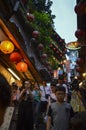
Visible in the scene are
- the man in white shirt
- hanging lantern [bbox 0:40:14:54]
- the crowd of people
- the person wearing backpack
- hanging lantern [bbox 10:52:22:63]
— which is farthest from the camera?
hanging lantern [bbox 10:52:22:63]

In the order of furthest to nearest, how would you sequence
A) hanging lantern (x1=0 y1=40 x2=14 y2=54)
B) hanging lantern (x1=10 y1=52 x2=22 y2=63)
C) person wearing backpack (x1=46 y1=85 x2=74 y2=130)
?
hanging lantern (x1=10 y1=52 x2=22 y2=63)
hanging lantern (x1=0 y1=40 x2=14 y2=54)
person wearing backpack (x1=46 y1=85 x2=74 y2=130)

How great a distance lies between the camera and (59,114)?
7.43 meters

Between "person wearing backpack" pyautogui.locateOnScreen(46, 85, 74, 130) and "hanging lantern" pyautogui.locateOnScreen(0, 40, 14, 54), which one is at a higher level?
"hanging lantern" pyautogui.locateOnScreen(0, 40, 14, 54)

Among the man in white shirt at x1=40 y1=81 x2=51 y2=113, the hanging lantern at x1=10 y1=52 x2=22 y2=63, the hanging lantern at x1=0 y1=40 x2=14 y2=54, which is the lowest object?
the man in white shirt at x1=40 y1=81 x2=51 y2=113

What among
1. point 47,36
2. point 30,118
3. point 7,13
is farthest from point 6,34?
point 47,36

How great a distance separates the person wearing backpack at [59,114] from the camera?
24.3 ft

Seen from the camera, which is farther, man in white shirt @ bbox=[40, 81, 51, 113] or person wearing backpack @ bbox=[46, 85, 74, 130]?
man in white shirt @ bbox=[40, 81, 51, 113]

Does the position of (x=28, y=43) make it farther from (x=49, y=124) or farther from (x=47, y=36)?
(x=49, y=124)

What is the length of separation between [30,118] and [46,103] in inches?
170

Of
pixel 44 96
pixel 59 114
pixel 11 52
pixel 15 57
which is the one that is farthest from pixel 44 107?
pixel 59 114

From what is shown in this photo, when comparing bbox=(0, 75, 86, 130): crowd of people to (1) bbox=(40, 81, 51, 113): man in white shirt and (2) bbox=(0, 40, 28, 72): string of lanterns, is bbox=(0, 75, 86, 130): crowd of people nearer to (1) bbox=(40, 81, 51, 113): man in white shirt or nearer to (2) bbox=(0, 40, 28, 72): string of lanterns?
(1) bbox=(40, 81, 51, 113): man in white shirt

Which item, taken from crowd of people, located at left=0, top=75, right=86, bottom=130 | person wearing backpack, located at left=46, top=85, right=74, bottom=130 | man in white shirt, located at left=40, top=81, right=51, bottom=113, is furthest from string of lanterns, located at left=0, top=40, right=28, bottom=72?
person wearing backpack, located at left=46, top=85, right=74, bottom=130

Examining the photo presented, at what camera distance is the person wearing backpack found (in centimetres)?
742

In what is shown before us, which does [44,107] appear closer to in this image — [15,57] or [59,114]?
[15,57]
